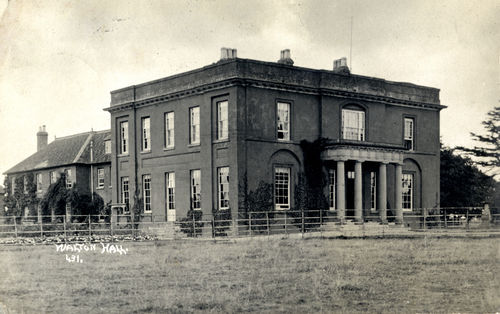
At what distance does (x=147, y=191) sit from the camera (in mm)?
35938

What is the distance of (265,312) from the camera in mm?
11336

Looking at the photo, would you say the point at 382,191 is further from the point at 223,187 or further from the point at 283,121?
the point at 223,187

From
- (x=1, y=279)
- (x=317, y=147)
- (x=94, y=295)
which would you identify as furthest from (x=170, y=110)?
(x=94, y=295)

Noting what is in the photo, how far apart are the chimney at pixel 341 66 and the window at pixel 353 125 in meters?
2.44

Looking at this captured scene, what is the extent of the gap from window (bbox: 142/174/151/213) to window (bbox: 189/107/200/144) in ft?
14.6

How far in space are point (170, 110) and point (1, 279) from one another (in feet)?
64.6

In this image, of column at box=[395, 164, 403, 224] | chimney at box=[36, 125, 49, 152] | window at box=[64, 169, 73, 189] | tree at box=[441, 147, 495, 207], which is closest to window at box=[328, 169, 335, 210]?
column at box=[395, 164, 403, 224]

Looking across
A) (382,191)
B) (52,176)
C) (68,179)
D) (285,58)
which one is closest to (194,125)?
(285,58)

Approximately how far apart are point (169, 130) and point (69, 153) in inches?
679

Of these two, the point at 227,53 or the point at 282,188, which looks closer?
the point at 282,188

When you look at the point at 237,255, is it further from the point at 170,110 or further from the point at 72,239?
the point at 170,110

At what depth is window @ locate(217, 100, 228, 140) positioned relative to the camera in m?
31.0
